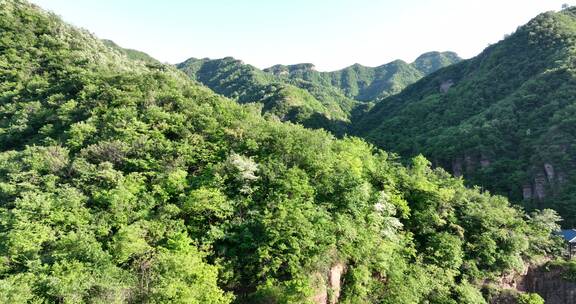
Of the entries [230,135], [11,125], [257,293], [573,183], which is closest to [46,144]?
[11,125]

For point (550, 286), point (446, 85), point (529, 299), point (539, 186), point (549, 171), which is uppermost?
point (446, 85)

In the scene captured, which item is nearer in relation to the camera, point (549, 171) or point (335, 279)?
point (335, 279)

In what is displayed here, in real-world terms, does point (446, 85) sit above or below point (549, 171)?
above

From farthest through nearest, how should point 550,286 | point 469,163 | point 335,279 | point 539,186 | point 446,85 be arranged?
point 446,85 < point 469,163 < point 539,186 < point 550,286 < point 335,279

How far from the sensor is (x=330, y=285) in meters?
29.6

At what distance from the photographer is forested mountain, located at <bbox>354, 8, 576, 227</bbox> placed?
237 feet

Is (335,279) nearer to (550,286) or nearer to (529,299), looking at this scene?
(529,299)

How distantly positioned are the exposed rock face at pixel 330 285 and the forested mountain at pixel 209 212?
0.43ft

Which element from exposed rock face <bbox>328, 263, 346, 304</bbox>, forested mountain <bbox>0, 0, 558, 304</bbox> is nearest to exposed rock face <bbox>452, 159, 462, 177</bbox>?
forested mountain <bbox>0, 0, 558, 304</bbox>

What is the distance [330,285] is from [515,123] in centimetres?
7651

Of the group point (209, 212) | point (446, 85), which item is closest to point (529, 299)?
point (209, 212)

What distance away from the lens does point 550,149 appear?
7300cm

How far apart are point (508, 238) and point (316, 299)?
26.7m

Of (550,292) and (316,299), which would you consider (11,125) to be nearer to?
(316,299)
